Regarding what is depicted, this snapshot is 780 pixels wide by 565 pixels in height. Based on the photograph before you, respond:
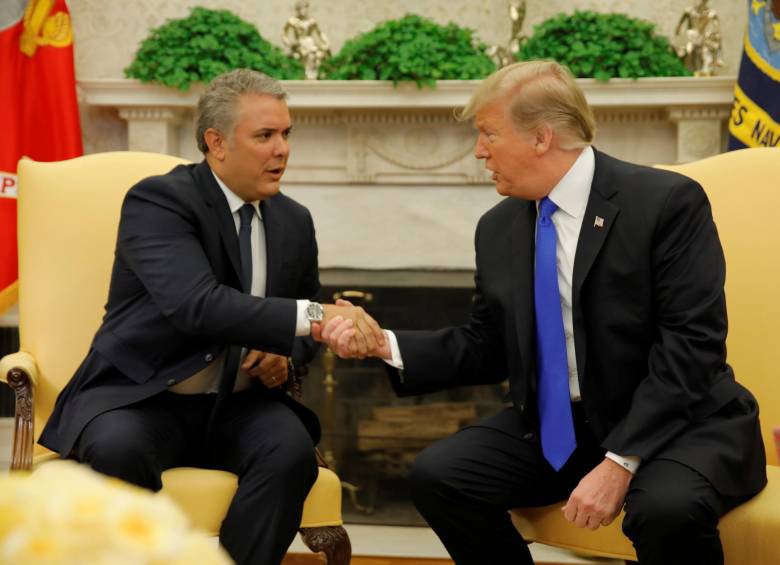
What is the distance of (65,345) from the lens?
9.55 feet

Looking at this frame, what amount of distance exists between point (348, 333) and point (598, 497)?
0.73m

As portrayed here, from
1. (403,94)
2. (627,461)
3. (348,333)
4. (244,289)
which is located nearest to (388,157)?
(403,94)

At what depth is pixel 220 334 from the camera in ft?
8.13

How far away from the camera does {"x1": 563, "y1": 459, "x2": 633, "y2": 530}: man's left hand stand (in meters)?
2.16

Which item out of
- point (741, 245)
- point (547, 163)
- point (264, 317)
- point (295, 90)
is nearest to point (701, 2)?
point (295, 90)

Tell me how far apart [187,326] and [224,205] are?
14.6 inches

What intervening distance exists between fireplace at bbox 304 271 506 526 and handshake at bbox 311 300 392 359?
6.31 feet

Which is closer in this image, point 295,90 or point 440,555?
point 440,555

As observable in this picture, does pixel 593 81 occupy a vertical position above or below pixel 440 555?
above

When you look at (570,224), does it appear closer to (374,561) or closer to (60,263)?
(60,263)

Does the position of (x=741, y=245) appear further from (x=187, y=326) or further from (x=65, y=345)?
(x=65, y=345)

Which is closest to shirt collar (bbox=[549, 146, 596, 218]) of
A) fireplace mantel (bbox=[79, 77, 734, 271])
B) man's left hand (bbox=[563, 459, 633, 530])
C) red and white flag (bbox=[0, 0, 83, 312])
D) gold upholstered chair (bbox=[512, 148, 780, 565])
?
gold upholstered chair (bbox=[512, 148, 780, 565])

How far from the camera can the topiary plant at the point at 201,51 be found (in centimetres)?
452

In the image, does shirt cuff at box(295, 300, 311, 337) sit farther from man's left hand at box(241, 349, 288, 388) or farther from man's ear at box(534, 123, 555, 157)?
man's ear at box(534, 123, 555, 157)
